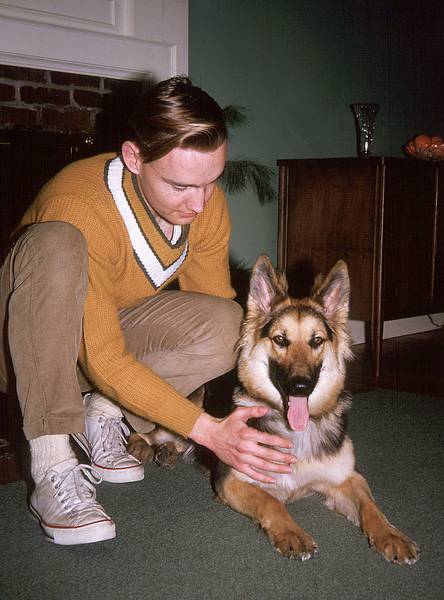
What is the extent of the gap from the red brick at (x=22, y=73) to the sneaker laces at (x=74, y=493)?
76.9 inches

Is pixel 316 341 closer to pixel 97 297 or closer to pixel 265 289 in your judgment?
pixel 265 289

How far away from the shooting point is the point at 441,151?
4.34 m

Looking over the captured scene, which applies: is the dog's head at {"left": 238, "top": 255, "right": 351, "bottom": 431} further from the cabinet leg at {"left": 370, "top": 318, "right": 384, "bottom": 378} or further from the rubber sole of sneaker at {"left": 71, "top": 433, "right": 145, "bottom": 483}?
the cabinet leg at {"left": 370, "top": 318, "right": 384, "bottom": 378}

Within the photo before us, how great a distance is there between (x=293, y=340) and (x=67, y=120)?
1736 mm

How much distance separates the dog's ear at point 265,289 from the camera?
2.09 meters

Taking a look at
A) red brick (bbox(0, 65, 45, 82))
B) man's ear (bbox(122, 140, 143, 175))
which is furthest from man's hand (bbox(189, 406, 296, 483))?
red brick (bbox(0, 65, 45, 82))

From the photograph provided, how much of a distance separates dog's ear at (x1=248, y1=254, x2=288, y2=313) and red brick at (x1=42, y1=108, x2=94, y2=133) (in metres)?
1.51

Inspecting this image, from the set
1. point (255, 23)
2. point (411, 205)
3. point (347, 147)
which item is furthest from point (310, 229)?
point (255, 23)

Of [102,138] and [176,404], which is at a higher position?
[102,138]

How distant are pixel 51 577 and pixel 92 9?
8.64ft

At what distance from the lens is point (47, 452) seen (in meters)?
1.67

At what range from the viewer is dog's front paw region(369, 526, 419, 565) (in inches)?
62.3

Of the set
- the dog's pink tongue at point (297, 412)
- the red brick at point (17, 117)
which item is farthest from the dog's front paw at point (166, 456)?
the red brick at point (17, 117)

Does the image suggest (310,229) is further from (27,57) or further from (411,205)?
(27,57)
